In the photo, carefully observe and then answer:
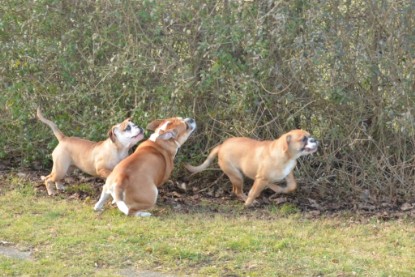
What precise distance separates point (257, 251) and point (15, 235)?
104 inches

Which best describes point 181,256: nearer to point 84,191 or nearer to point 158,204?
point 158,204

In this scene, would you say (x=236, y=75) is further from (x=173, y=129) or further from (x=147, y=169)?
(x=147, y=169)

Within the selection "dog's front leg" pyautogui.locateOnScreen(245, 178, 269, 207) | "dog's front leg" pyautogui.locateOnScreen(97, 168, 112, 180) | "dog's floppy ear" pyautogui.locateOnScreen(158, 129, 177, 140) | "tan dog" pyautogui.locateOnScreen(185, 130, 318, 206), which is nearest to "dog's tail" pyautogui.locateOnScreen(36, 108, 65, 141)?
"dog's front leg" pyautogui.locateOnScreen(97, 168, 112, 180)

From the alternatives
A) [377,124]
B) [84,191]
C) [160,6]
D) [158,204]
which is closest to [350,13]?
[377,124]

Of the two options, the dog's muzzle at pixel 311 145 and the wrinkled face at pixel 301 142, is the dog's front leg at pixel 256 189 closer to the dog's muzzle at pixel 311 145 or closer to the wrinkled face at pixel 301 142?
the wrinkled face at pixel 301 142

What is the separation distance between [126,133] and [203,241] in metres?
2.73

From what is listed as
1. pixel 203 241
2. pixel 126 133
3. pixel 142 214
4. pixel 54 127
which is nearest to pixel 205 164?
pixel 126 133

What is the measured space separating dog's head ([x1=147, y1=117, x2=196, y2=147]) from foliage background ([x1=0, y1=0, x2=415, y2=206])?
1.22ft

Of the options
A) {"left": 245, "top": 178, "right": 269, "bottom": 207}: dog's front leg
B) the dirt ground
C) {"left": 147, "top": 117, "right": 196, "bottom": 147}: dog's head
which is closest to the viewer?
the dirt ground

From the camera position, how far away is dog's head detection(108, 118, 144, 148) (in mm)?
11414

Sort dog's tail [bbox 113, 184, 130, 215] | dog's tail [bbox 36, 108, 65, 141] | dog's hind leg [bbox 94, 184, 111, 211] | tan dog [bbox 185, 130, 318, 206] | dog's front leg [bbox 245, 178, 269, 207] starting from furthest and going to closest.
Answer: dog's tail [bbox 36, 108, 65, 141]
dog's front leg [bbox 245, 178, 269, 207]
tan dog [bbox 185, 130, 318, 206]
dog's hind leg [bbox 94, 184, 111, 211]
dog's tail [bbox 113, 184, 130, 215]

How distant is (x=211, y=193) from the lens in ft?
39.6

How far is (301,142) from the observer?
422 inches

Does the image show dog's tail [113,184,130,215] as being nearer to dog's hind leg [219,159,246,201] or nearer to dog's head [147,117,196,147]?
dog's head [147,117,196,147]
